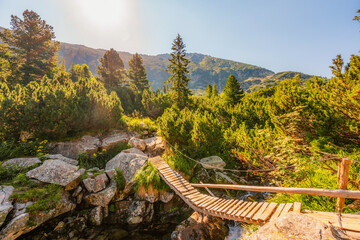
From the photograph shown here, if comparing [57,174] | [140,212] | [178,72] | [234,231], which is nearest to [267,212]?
[234,231]

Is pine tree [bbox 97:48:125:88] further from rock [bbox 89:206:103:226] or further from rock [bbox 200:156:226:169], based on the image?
rock [bbox 200:156:226:169]

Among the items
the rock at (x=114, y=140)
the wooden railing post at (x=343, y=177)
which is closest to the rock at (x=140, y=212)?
the rock at (x=114, y=140)

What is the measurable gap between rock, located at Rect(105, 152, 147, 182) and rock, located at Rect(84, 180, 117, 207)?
1.12 m

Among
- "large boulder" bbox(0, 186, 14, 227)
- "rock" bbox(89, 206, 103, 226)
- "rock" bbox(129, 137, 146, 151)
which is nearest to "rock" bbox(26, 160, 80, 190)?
"large boulder" bbox(0, 186, 14, 227)

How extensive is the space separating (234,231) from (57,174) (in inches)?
364

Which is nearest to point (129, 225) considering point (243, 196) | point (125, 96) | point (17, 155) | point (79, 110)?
point (243, 196)

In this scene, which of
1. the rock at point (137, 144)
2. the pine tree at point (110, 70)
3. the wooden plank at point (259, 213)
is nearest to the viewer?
the wooden plank at point (259, 213)

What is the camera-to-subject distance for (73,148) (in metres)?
11.2

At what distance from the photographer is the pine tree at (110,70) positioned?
1106 inches

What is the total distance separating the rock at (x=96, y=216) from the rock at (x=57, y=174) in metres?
1.68

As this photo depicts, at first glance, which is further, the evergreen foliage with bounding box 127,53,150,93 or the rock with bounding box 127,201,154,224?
the evergreen foliage with bounding box 127,53,150,93

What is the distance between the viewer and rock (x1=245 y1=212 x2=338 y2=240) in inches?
88.2

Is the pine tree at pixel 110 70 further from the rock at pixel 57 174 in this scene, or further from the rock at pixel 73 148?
the rock at pixel 57 174

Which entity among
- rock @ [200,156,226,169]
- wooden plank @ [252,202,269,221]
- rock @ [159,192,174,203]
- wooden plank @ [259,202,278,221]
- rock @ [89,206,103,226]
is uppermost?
wooden plank @ [259,202,278,221]
